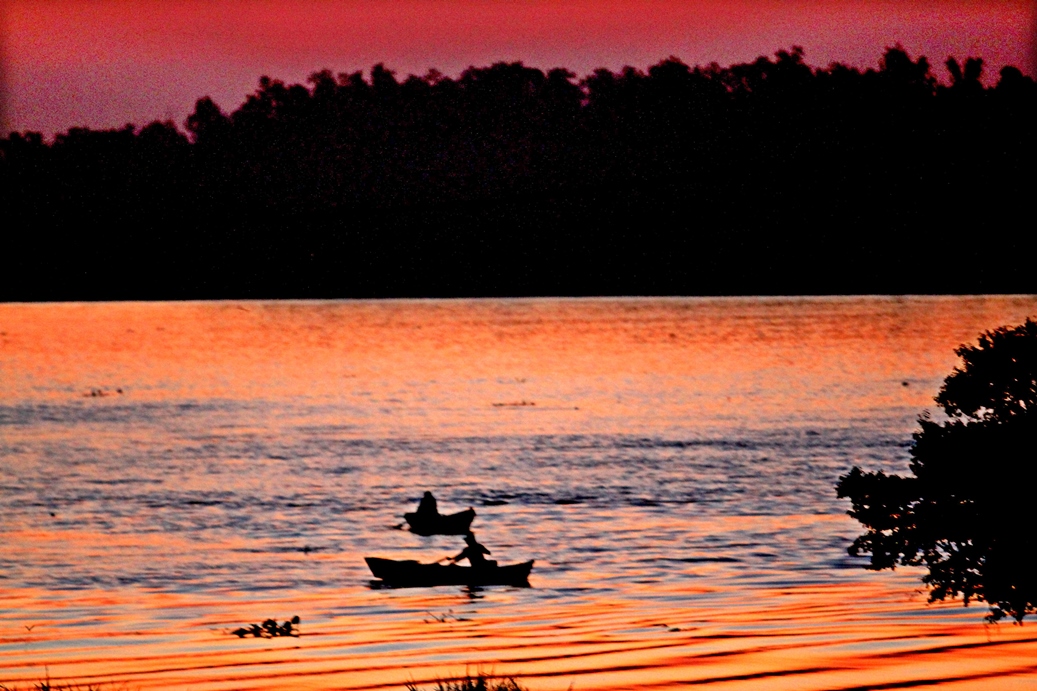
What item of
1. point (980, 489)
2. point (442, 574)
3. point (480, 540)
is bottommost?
point (480, 540)

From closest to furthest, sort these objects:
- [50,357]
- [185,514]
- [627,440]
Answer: [185,514]
[627,440]
[50,357]

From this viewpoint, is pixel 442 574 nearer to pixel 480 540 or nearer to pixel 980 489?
pixel 480 540

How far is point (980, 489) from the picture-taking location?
53.5 ft

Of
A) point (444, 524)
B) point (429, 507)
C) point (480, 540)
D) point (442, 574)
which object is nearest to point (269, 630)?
point (442, 574)

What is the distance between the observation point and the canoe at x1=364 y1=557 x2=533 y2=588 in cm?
2994

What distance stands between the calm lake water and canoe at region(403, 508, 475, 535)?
14.8 inches

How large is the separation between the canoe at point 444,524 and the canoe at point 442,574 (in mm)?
7705

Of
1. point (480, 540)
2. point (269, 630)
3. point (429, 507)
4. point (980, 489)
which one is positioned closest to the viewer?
point (980, 489)

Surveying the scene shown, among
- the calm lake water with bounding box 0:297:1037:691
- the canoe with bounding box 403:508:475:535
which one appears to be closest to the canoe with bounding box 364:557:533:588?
the calm lake water with bounding box 0:297:1037:691

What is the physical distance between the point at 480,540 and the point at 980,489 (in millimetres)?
24343

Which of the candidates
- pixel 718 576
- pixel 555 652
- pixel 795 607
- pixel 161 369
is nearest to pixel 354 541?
pixel 718 576

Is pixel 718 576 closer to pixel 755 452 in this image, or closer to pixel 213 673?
pixel 213 673

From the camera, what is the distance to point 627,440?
6838cm

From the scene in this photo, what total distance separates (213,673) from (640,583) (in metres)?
12.3
